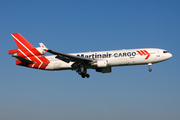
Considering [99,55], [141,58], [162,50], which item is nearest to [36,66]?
[99,55]

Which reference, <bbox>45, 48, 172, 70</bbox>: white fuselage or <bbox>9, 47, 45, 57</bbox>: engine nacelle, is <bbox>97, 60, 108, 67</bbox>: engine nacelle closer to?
<bbox>45, 48, 172, 70</bbox>: white fuselage

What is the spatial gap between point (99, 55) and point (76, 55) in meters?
4.68

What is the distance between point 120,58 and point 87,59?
655cm

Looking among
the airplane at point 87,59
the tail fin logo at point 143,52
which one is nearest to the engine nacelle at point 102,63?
the airplane at point 87,59

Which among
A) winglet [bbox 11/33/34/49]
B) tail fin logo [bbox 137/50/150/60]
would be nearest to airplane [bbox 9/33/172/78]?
tail fin logo [bbox 137/50/150/60]

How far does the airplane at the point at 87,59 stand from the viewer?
5559 centimetres

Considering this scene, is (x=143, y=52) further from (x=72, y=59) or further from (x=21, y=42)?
(x=21, y=42)

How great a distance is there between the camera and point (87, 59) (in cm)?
5422

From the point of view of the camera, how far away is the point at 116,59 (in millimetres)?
55625

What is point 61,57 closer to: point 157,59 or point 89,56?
point 89,56

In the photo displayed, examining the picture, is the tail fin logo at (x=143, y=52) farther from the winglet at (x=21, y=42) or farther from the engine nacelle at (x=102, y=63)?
the winglet at (x=21, y=42)

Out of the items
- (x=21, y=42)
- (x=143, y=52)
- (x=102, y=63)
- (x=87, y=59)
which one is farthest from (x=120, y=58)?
(x=21, y=42)

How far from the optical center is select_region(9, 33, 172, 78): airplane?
55.6 m

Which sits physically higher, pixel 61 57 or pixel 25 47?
pixel 25 47
